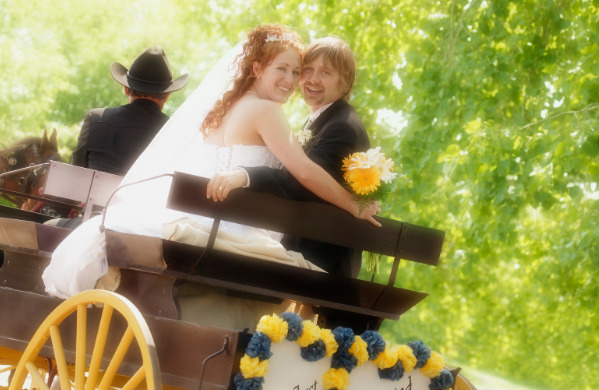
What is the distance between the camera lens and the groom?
13.5 ft

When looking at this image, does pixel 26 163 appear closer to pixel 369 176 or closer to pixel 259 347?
pixel 369 176

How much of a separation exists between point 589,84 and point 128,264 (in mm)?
5759

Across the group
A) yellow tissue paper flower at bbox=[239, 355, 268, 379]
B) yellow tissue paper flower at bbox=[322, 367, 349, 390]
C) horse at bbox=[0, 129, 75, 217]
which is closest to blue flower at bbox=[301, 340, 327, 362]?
yellow tissue paper flower at bbox=[322, 367, 349, 390]

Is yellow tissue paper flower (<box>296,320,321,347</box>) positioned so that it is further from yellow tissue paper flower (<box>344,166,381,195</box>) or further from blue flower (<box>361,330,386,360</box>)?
yellow tissue paper flower (<box>344,166,381,195</box>)

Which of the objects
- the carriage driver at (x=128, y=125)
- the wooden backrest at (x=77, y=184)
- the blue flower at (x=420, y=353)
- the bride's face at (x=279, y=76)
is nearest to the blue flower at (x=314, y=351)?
the blue flower at (x=420, y=353)

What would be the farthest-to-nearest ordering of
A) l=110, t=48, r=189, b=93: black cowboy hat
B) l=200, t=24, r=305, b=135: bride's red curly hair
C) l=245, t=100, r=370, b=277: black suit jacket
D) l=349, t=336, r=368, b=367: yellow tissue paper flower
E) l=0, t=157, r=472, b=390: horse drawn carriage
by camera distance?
l=110, t=48, r=189, b=93: black cowboy hat < l=200, t=24, r=305, b=135: bride's red curly hair < l=245, t=100, r=370, b=277: black suit jacket < l=349, t=336, r=368, b=367: yellow tissue paper flower < l=0, t=157, r=472, b=390: horse drawn carriage

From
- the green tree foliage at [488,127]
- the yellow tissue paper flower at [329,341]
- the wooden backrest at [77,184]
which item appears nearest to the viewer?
the yellow tissue paper flower at [329,341]

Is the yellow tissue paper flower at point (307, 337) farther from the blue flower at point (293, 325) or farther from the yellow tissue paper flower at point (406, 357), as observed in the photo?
the yellow tissue paper flower at point (406, 357)

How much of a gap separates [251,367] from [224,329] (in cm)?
18

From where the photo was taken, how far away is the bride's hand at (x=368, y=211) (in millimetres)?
3773

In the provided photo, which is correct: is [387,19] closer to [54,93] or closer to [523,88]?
[523,88]

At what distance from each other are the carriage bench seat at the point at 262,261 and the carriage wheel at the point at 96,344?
21cm

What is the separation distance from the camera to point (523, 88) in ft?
32.0

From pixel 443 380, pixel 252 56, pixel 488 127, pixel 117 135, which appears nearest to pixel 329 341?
pixel 443 380
